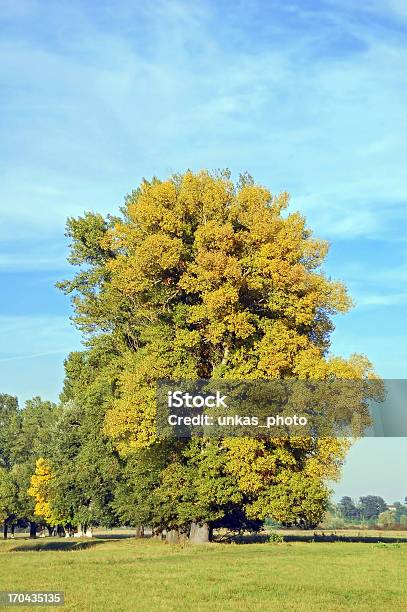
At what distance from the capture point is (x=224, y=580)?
24547 mm

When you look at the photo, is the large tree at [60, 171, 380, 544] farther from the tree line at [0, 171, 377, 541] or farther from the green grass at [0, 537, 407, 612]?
the green grass at [0, 537, 407, 612]

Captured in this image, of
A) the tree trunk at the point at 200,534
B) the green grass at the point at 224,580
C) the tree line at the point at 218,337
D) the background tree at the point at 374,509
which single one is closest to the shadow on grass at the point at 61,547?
the tree line at the point at 218,337

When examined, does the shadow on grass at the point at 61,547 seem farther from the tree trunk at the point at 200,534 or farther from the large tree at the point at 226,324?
the large tree at the point at 226,324

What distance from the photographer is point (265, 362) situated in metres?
40.3

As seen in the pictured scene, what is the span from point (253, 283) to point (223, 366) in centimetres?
473

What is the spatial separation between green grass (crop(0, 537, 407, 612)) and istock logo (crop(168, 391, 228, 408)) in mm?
7956

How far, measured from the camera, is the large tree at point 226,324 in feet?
131

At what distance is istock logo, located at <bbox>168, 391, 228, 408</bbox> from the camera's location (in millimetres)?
40906

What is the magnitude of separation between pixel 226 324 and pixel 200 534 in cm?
1234

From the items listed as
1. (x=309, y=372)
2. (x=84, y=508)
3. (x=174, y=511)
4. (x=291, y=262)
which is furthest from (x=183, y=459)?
(x=84, y=508)

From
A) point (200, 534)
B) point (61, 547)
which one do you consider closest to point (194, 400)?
point (200, 534)

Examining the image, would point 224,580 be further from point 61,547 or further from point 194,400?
point 61,547

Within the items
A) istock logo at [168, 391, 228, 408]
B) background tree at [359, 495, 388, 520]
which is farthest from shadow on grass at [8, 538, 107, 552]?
background tree at [359, 495, 388, 520]

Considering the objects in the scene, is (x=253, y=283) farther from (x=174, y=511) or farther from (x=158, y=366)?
(x=174, y=511)
